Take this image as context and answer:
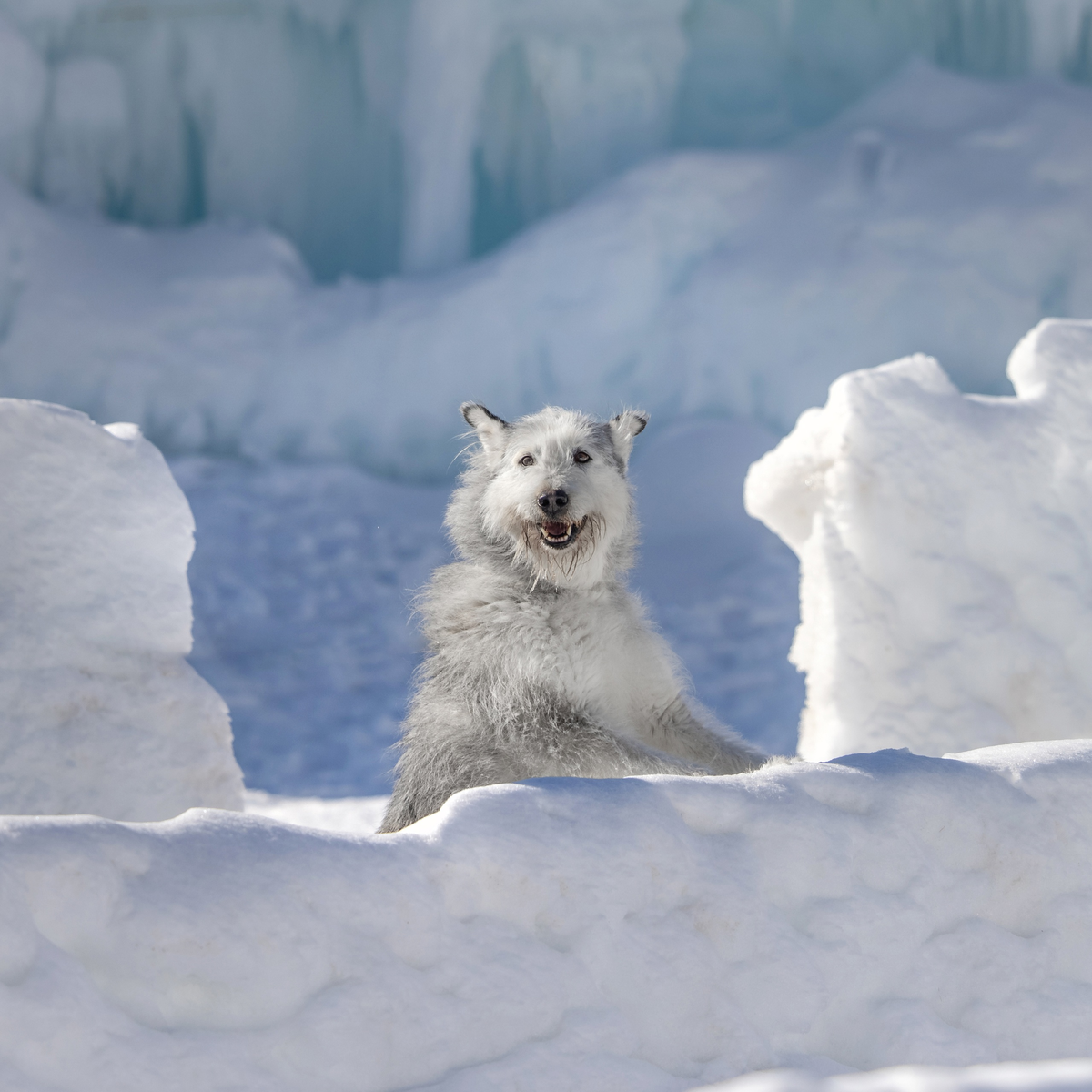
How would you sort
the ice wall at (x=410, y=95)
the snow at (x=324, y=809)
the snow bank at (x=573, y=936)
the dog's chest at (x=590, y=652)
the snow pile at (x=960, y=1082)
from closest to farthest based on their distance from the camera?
the snow pile at (x=960, y=1082)
the snow bank at (x=573, y=936)
the dog's chest at (x=590, y=652)
the snow at (x=324, y=809)
the ice wall at (x=410, y=95)

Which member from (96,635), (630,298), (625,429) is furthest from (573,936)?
(630,298)

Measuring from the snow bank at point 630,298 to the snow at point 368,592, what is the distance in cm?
58

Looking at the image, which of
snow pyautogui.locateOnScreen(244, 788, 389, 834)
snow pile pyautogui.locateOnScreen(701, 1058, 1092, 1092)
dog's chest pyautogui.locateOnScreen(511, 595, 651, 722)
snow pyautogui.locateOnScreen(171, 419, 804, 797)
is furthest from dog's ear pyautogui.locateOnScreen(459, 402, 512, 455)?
snow pyautogui.locateOnScreen(171, 419, 804, 797)

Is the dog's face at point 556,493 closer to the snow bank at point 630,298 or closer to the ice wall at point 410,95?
the snow bank at point 630,298

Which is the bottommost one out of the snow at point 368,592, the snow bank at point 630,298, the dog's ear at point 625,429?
the snow at point 368,592

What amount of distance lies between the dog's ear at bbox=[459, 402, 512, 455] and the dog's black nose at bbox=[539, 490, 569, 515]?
442mm

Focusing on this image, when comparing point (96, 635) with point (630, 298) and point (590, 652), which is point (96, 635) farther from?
point (630, 298)

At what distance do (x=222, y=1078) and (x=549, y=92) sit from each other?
12.6 meters

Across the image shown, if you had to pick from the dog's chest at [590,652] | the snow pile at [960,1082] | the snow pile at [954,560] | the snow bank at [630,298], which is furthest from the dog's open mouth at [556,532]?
the snow bank at [630,298]

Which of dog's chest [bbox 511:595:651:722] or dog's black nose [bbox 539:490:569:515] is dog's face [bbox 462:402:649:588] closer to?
dog's black nose [bbox 539:490:569:515]

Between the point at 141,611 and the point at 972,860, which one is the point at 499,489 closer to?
the point at 141,611

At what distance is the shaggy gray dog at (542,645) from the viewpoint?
3.24 meters

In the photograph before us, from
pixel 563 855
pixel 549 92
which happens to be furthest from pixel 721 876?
pixel 549 92

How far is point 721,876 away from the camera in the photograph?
2.35 m
